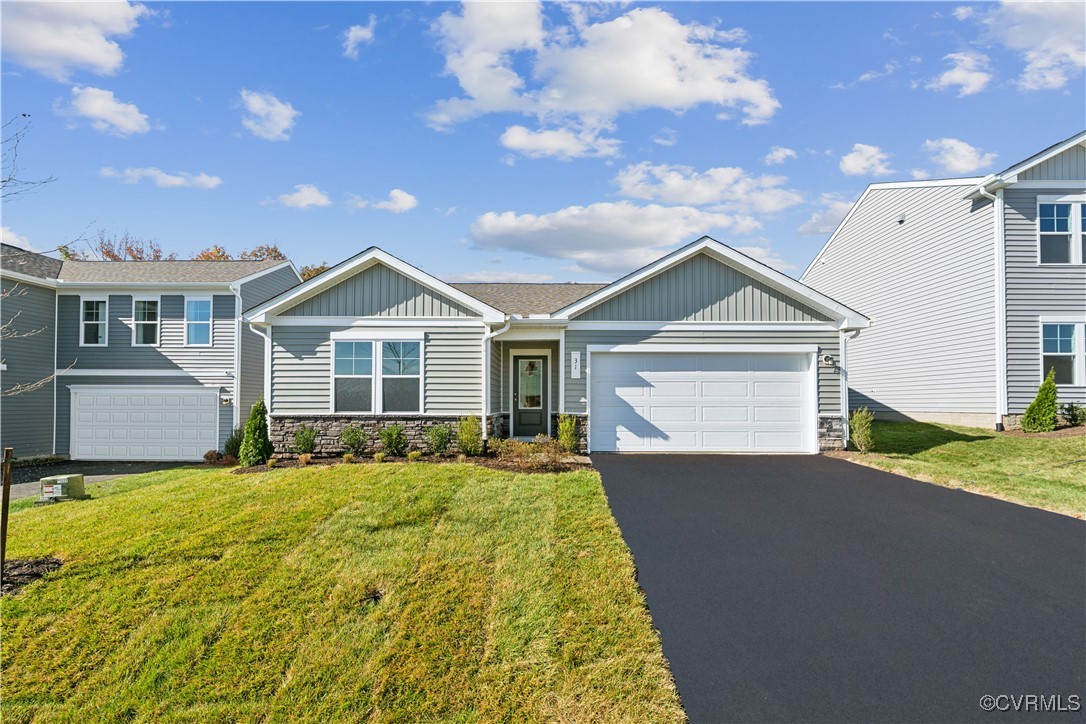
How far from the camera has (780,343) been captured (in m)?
12.4

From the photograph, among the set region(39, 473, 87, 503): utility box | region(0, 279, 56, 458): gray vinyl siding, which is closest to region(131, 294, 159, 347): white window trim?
region(0, 279, 56, 458): gray vinyl siding

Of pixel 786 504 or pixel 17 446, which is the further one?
pixel 17 446

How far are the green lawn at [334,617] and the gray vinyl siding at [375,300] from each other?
568cm

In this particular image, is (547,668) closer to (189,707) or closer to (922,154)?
(189,707)

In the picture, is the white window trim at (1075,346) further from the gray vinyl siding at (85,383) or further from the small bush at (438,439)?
the gray vinyl siding at (85,383)

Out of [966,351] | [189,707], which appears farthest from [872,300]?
[189,707]

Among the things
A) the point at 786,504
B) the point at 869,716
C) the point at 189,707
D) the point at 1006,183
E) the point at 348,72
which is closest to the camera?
the point at 869,716

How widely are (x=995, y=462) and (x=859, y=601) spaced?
896 centimetres

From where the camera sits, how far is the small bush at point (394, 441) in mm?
12008

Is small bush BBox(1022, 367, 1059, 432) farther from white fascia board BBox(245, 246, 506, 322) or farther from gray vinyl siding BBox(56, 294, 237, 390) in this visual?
gray vinyl siding BBox(56, 294, 237, 390)

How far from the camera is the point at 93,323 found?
16.4 meters

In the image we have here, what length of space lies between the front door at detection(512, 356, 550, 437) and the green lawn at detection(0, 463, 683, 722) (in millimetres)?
7956

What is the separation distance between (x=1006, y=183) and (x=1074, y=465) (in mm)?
7677

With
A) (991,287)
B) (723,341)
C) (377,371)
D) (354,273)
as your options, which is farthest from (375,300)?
(991,287)
